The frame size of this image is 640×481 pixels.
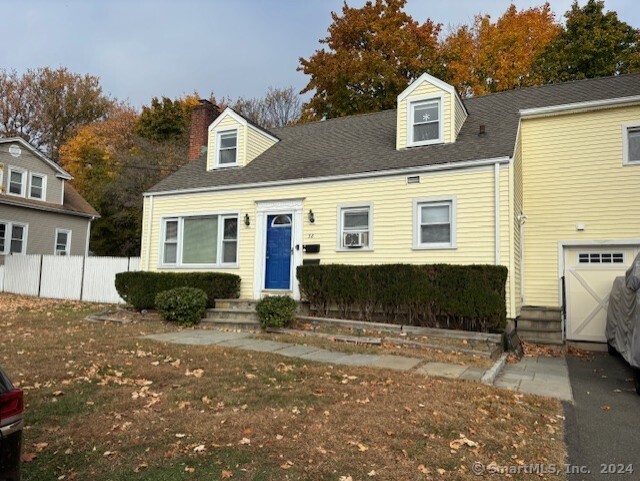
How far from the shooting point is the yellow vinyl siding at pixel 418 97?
12242 mm

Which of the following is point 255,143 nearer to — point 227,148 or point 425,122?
point 227,148

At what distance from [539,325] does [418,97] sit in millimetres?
6681

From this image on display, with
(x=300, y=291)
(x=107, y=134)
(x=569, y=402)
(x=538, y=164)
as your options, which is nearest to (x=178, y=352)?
(x=300, y=291)

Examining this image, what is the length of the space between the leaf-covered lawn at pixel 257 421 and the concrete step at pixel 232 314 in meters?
3.82

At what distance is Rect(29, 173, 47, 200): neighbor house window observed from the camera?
22.8m

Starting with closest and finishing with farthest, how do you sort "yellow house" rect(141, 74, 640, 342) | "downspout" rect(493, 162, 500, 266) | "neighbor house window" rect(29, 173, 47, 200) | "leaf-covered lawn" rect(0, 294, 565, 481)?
"leaf-covered lawn" rect(0, 294, 565, 481) → "downspout" rect(493, 162, 500, 266) → "yellow house" rect(141, 74, 640, 342) → "neighbor house window" rect(29, 173, 47, 200)

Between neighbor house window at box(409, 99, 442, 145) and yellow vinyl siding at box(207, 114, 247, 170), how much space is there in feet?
18.2

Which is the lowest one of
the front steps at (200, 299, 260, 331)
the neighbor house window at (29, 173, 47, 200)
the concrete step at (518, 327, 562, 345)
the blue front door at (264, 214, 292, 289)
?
the concrete step at (518, 327, 562, 345)

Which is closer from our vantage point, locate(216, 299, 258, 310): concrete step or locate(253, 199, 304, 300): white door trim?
locate(216, 299, 258, 310): concrete step

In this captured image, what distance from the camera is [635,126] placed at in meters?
11.6

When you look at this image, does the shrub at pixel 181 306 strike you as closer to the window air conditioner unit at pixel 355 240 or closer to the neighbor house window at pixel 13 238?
the window air conditioner unit at pixel 355 240

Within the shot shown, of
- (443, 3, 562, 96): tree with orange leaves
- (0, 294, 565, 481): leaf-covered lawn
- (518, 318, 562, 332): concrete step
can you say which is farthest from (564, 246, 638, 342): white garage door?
(443, 3, 562, 96): tree with orange leaves

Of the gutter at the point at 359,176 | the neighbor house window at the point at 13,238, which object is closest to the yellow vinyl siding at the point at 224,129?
the gutter at the point at 359,176

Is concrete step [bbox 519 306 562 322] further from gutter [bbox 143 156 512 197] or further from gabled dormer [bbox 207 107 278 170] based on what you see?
gabled dormer [bbox 207 107 278 170]
